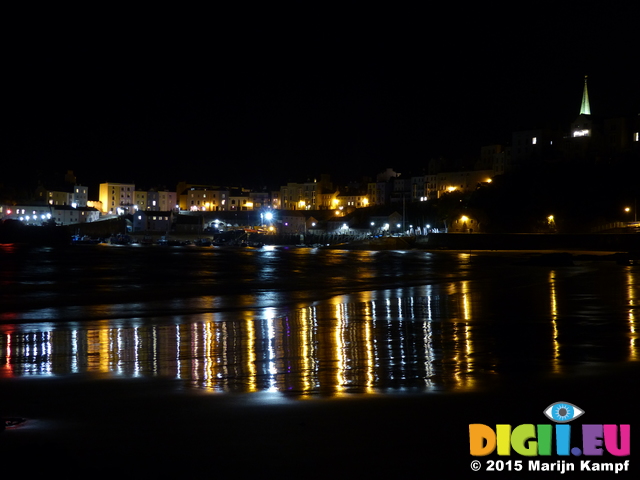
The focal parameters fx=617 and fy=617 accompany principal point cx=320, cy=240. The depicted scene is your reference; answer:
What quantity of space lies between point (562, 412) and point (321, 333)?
680 centimetres

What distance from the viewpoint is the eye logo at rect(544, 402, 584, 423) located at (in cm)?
594

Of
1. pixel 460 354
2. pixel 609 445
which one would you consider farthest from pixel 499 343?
pixel 609 445

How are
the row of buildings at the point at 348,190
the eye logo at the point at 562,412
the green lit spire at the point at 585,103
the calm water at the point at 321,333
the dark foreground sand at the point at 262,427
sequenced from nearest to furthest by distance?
the dark foreground sand at the point at 262,427, the eye logo at the point at 562,412, the calm water at the point at 321,333, the row of buildings at the point at 348,190, the green lit spire at the point at 585,103

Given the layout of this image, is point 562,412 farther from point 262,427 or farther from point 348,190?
point 348,190

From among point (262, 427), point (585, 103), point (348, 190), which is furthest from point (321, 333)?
point (348, 190)

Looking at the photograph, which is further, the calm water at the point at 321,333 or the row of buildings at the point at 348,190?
the row of buildings at the point at 348,190

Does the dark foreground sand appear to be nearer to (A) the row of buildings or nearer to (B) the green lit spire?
(A) the row of buildings

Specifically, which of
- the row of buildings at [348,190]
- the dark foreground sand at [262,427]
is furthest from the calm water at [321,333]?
the row of buildings at [348,190]

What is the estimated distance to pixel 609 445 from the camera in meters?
5.18

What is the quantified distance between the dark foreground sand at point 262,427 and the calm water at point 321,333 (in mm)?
751

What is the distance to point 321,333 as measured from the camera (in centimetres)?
1248

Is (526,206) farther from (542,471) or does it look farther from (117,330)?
(542,471)

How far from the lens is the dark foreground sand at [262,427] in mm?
4863

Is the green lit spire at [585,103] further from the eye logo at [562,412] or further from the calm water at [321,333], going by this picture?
the eye logo at [562,412]
